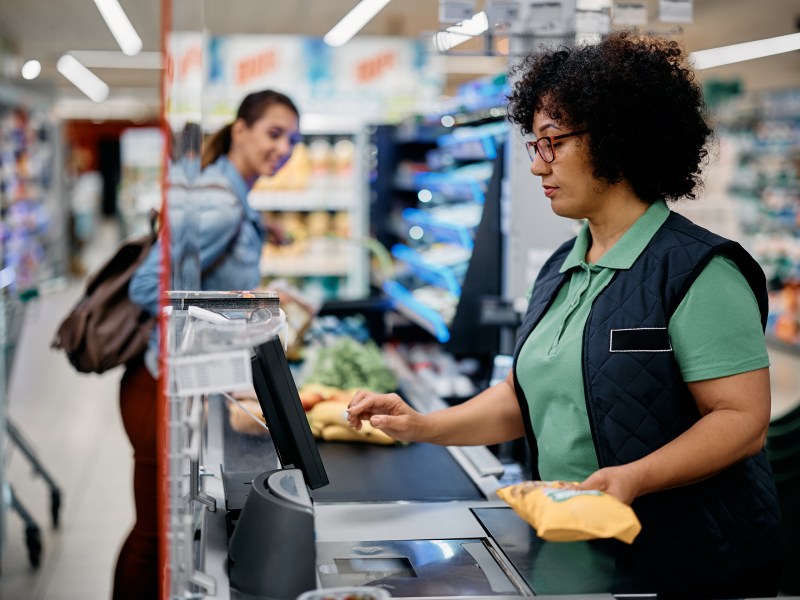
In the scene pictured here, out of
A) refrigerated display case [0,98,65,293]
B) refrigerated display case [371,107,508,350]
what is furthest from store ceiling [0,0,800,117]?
refrigerated display case [371,107,508,350]

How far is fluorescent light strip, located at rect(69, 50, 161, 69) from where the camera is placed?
1595cm

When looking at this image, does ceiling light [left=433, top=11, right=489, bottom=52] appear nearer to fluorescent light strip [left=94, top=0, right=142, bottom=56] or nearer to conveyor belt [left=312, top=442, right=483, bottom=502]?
conveyor belt [left=312, top=442, right=483, bottom=502]

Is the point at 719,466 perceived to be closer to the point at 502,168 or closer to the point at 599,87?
the point at 599,87

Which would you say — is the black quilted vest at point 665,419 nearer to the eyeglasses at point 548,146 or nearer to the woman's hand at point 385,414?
the eyeglasses at point 548,146

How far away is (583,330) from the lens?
1714mm

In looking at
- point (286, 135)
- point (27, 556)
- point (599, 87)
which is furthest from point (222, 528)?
point (27, 556)

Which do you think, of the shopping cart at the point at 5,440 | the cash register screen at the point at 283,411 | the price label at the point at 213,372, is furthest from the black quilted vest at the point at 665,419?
the shopping cart at the point at 5,440

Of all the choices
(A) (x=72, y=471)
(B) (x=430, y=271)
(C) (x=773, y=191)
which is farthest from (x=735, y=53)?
(A) (x=72, y=471)

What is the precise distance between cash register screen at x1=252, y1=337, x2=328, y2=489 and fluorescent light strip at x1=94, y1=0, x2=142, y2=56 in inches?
393

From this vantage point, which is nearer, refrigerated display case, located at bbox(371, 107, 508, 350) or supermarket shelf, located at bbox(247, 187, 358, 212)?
refrigerated display case, located at bbox(371, 107, 508, 350)

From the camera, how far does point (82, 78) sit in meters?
19.2

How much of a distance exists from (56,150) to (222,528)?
1607 centimetres

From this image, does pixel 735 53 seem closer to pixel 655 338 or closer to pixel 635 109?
pixel 635 109

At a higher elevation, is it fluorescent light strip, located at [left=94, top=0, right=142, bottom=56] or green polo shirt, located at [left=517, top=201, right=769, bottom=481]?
fluorescent light strip, located at [left=94, top=0, right=142, bottom=56]
